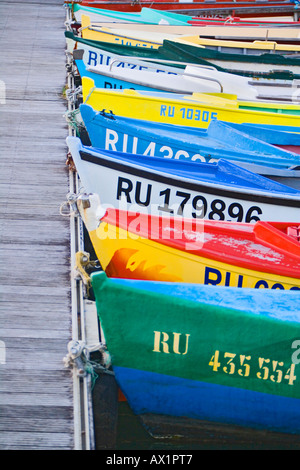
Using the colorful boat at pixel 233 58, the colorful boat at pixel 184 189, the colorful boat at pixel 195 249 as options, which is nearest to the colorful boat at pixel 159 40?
the colorful boat at pixel 233 58

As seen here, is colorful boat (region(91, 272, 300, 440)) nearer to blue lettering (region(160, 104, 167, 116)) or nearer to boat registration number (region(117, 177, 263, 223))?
boat registration number (region(117, 177, 263, 223))

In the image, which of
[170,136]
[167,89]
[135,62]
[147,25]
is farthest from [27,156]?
[147,25]

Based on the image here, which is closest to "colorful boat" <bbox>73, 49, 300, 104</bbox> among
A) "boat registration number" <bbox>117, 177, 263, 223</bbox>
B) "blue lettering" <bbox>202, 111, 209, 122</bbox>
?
"blue lettering" <bbox>202, 111, 209, 122</bbox>

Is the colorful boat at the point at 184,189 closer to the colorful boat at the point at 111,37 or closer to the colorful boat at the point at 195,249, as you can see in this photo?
the colorful boat at the point at 195,249

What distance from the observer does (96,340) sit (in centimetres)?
558

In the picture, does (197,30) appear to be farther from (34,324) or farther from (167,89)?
(34,324)

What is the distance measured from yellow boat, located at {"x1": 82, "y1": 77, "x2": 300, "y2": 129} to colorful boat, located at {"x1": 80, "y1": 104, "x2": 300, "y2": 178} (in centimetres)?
59

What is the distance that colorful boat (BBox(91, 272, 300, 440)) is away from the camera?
4906 millimetres

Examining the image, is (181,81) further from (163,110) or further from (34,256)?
(34,256)

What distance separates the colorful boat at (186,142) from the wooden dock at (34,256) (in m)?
0.68

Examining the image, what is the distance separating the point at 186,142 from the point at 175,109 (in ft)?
3.46

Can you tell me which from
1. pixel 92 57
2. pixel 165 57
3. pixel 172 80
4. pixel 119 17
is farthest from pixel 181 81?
pixel 119 17

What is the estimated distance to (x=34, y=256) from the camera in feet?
21.1

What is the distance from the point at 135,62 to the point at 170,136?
263 cm
